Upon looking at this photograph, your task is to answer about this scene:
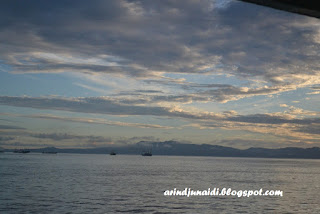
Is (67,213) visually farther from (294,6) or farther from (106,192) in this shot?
(294,6)

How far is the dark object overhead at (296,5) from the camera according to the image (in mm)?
5809

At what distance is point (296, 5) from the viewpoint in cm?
596

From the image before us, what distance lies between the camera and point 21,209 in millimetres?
34531

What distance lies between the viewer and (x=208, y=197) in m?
45.3

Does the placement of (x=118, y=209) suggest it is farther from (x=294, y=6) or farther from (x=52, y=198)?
(x=294, y=6)

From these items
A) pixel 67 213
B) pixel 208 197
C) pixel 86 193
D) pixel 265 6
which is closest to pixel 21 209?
pixel 67 213

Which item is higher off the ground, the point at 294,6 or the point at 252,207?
the point at 294,6

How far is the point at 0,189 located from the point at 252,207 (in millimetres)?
37932

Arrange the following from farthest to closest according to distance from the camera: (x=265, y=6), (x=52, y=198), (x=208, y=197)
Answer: (x=208, y=197), (x=52, y=198), (x=265, y=6)

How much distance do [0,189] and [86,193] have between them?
1453 cm

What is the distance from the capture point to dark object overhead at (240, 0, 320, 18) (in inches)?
229

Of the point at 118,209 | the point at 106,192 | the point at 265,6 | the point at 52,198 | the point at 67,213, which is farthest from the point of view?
the point at 106,192

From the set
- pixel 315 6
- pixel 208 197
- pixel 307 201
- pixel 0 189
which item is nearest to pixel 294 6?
pixel 315 6

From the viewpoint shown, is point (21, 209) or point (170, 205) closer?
point (21, 209)
